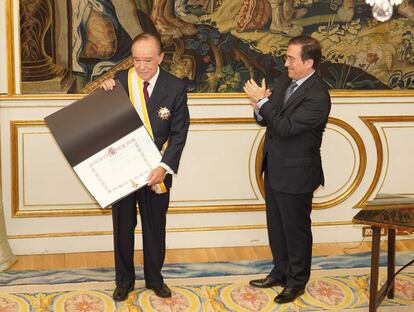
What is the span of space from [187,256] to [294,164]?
1.45m

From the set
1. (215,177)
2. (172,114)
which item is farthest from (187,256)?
(172,114)

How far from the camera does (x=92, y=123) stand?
4.59 m

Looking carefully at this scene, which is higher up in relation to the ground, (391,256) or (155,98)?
(155,98)

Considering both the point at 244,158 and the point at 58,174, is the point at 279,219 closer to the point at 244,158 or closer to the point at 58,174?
the point at 244,158

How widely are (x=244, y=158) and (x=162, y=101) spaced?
1422 millimetres

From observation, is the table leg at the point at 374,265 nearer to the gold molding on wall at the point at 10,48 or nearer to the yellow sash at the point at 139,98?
the yellow sash at the point at 139,98

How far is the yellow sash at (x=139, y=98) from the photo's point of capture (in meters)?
4.72

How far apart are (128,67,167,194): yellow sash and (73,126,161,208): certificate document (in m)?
0.08

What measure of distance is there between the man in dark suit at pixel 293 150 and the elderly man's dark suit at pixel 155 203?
A: 466 millimetres

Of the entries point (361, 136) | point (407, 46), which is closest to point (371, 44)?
point (407, 46)

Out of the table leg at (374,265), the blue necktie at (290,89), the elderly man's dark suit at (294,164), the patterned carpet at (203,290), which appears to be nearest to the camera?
the table leg at (374,265)

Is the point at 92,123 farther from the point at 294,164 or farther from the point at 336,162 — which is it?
the point at 336,162

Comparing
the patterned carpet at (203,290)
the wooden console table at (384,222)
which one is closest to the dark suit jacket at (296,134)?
the wooden console table at (384,222)

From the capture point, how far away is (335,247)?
20.1 ft
